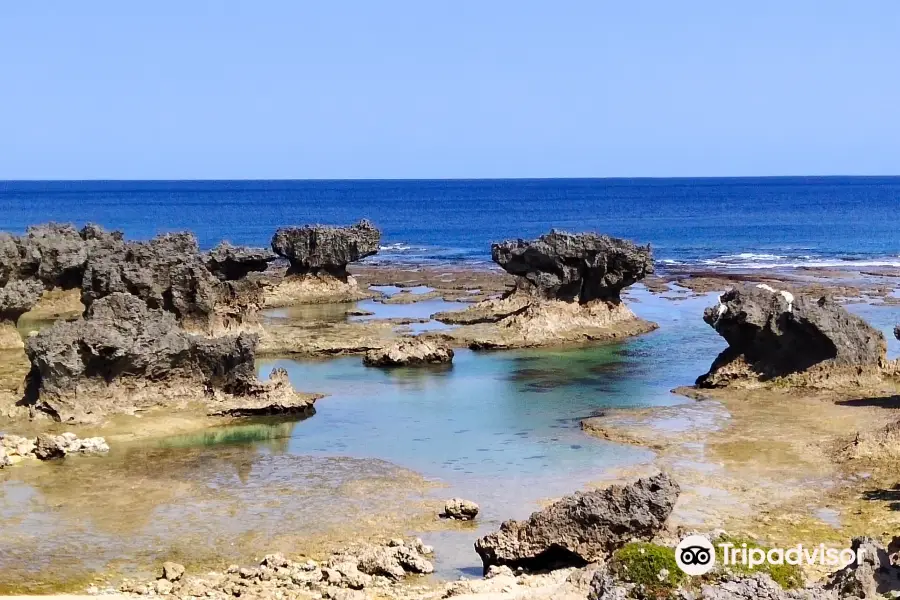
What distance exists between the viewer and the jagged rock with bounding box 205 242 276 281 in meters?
49.7

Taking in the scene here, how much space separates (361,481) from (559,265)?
964 inches

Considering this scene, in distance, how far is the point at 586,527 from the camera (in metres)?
18.1

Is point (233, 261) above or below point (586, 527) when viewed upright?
above

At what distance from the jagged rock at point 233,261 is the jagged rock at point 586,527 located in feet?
109

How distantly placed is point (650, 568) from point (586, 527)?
4485 millimetres

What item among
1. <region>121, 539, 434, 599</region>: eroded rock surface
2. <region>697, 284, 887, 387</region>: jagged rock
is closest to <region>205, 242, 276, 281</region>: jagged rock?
<region>697, 284, 887, 387</region>: jagged rock

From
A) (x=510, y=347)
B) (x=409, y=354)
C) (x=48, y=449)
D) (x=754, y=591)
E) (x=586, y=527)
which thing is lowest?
(x=510, y=347)

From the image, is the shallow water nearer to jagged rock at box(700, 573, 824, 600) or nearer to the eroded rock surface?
the eroded rock surface

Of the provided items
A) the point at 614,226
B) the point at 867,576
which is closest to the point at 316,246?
the point at 867,576

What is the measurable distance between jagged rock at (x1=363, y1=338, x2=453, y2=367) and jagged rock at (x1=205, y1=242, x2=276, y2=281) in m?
10.6

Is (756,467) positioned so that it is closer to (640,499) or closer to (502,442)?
(502,442)

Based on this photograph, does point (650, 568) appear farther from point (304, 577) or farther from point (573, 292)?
point (573, 292)

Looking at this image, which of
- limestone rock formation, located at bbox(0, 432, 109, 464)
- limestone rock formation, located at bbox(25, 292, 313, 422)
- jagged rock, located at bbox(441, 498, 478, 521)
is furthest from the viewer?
limestone rock formation, located at bbox(25, 292, 313, 422)

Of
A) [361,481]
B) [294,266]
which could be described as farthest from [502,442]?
[294,266]
